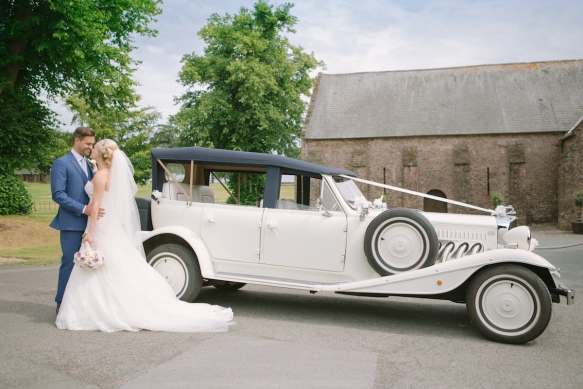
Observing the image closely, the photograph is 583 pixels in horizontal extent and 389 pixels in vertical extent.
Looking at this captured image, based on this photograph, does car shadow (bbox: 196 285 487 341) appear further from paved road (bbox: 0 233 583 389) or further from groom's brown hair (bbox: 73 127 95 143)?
groom's brown hair (bbox: 73 127 95 143)

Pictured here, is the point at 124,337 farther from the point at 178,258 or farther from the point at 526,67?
the point at 526,67

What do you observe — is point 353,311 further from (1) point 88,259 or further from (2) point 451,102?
(2) point 451,102

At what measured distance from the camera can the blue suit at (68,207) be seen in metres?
5.85

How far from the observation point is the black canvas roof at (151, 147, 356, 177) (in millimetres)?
6641

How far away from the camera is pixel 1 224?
58.7ft

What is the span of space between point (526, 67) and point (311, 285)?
118 ft

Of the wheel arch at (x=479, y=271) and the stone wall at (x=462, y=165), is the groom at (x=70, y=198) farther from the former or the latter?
the stone wall at (x=462, y=165)

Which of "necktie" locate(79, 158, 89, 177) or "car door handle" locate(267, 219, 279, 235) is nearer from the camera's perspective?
"necktie" locate(79, 158, 89, 177)

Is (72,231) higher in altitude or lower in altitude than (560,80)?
lower

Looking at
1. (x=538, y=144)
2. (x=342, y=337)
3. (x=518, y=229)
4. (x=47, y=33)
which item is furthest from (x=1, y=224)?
(x=538, y=144)

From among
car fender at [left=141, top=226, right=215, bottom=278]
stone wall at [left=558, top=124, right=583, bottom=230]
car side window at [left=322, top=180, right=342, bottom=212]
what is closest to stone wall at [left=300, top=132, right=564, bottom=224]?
stone wall at [left=558, top=124, right=583, bottom=230]

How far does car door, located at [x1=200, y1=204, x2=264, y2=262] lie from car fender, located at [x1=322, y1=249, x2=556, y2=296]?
1.49m

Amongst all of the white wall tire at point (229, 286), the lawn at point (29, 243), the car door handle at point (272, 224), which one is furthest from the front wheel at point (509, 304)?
the lawn at point (29, 243)

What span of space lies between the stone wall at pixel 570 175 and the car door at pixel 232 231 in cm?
2825
